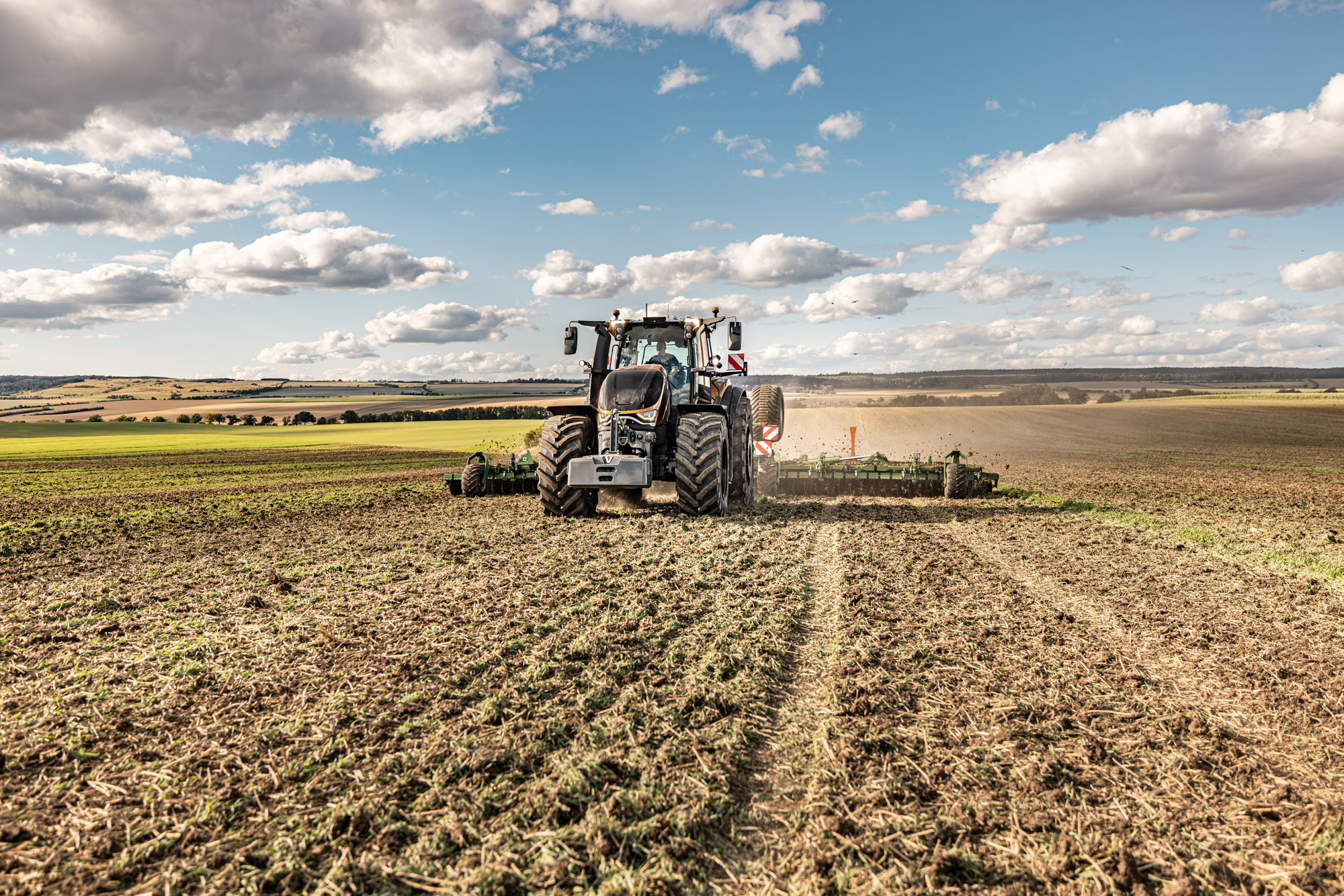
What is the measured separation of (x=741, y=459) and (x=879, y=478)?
409 centimetres

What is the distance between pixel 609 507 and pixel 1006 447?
26.0m

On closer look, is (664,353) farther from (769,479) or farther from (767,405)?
(767,405)

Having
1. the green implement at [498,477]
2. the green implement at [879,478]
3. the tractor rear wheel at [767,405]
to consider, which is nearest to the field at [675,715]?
the green implement at [498,477]

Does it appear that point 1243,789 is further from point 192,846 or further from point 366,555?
point 366,555

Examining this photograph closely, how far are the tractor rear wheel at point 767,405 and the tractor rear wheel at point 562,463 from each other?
6.22 m

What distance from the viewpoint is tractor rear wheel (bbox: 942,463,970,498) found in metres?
15.3

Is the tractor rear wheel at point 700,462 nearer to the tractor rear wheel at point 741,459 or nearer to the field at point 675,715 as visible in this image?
the field at point 675,715

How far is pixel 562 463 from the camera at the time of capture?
11680mm

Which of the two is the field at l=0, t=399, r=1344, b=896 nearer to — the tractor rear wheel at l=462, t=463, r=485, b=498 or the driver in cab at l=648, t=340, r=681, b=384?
the driver in cab at l=648, t=340, r=681, b=384

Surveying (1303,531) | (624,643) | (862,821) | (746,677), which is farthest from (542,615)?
(1303,531)

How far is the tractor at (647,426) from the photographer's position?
1123 centimetres

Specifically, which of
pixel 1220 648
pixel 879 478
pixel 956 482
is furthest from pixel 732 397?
pixel 1220 648

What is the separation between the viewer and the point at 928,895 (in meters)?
2.83

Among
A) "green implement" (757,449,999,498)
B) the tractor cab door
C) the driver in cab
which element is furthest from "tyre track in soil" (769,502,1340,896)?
"green implement" (757,449,999,498)
